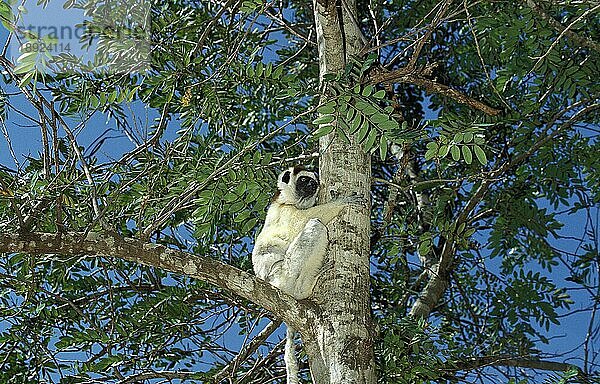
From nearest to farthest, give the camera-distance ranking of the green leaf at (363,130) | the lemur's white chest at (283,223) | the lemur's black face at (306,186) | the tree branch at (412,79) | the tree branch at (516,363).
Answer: the green leaf at (363,130) → the tree branch at (412,79) → the lemur's white chest at (283,223) → the lemur's black face at (306,186) → the tree branch at (516,363)

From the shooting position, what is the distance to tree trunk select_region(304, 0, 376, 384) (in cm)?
342

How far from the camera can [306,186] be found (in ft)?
16.4

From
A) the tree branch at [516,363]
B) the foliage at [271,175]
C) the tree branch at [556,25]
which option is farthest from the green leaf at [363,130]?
the tree branch at [516,363]

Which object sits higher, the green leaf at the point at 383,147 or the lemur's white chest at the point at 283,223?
the lemur's white chest at the point at 283,223

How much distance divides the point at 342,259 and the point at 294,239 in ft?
2.20

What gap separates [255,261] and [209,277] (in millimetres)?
1310

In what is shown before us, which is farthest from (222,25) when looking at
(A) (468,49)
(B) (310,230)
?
(B) (310,230)

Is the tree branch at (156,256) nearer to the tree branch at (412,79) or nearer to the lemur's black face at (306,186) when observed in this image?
the tree branch at (412,79)

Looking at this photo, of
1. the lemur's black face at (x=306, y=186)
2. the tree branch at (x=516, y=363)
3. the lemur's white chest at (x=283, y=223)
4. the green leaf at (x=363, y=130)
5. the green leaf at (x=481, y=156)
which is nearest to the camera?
the green leaf at (x=481, y=156)

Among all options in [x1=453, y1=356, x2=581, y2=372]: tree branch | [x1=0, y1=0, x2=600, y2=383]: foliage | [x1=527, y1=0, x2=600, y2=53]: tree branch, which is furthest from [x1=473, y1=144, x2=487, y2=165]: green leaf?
[x1=453, y1=356, x2=581, y2=372]: tree branch

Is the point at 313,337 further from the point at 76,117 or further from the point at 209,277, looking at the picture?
the point at 76,117

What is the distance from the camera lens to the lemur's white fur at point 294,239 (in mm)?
3889

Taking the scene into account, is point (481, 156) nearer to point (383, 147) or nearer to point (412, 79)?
point (383, 147)

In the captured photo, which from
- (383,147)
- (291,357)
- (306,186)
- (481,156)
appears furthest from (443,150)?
(306,186)
